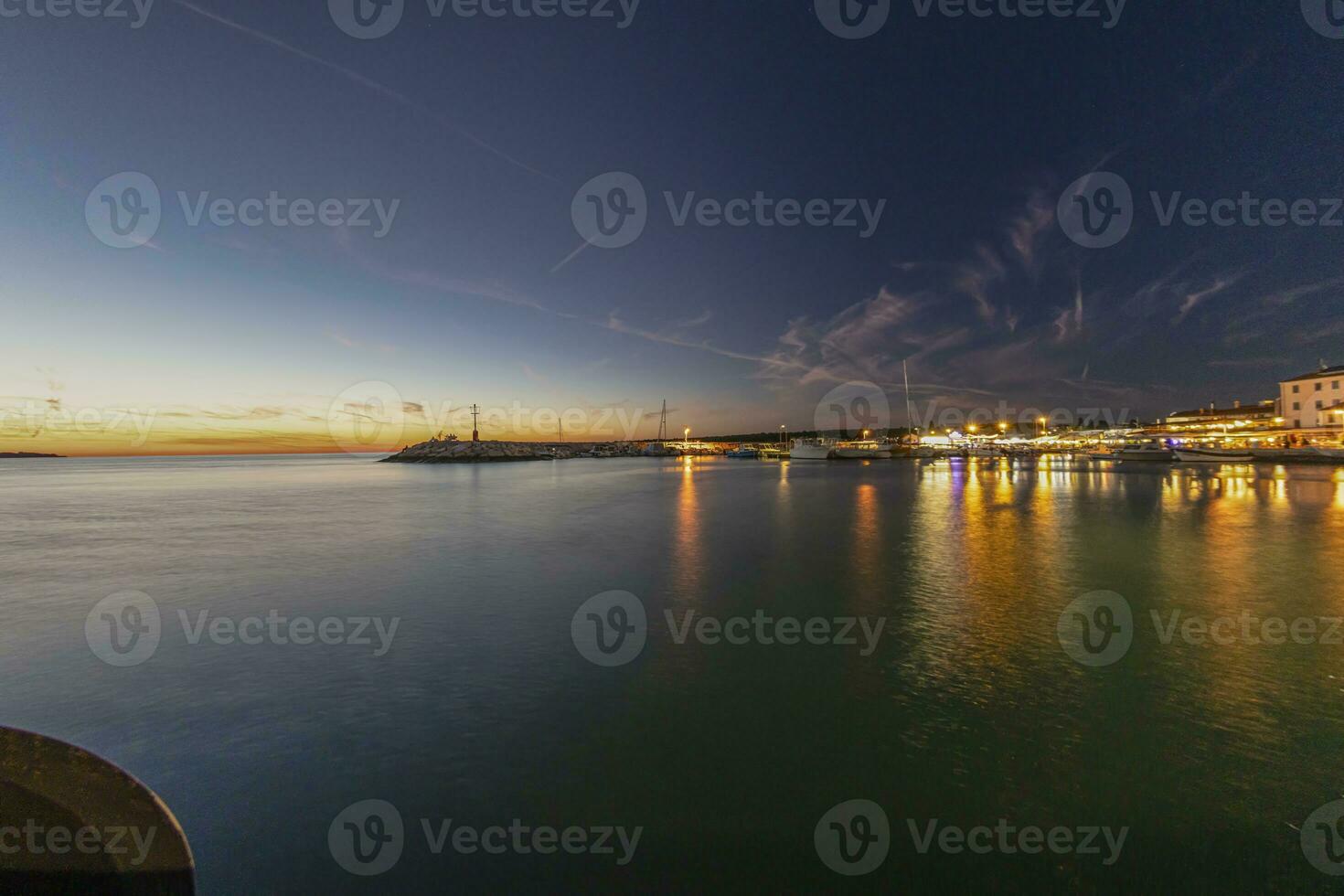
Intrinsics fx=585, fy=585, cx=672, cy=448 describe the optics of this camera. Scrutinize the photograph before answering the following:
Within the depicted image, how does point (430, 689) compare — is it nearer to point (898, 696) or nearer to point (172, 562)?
point (898, 696)

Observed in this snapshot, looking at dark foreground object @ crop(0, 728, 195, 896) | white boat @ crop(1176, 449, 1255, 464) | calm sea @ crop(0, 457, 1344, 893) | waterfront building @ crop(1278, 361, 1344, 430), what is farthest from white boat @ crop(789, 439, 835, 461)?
dark foreground object @ crop(0, 728, 195, 896)

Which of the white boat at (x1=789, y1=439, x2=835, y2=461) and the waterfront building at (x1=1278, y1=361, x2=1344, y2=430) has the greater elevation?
the waterfront building at (x1=1278, y1=361, x2=1344, y2=430)

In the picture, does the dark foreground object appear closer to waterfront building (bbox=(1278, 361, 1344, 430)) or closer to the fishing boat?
the fishing boat

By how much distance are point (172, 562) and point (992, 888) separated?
1918 centimetres

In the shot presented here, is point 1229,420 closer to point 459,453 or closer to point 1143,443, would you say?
point 1143,443

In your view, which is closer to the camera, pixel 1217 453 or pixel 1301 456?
pixel 1301 456

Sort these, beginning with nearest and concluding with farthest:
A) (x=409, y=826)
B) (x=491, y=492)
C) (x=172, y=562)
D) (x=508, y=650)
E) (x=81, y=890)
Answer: (x=81, y=890)
(x=409, y=826)
(x=508, y=650)
(x=172, y=562)
(x=491, y=492)

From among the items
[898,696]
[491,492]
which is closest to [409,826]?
[898,696]

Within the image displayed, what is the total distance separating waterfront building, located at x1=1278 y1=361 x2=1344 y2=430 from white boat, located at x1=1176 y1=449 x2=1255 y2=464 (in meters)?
9.41

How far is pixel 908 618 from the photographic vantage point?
30.5 feet

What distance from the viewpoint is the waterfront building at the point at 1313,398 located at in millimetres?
66938

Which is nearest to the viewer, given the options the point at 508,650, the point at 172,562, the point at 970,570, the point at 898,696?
the point at 898,696

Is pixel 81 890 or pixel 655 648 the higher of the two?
pixel 81 890

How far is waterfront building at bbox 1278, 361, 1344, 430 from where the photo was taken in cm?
6694
